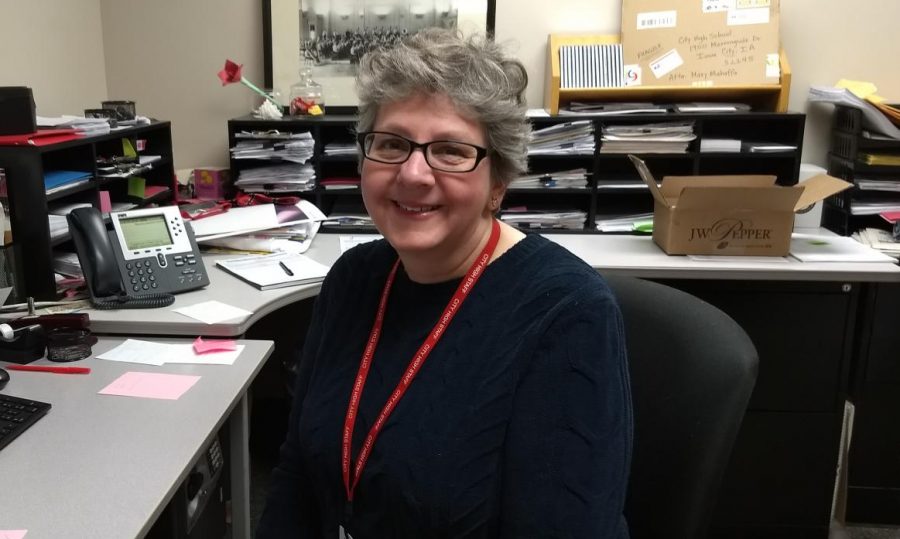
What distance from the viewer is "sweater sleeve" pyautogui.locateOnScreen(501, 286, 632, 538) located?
2.92 ft

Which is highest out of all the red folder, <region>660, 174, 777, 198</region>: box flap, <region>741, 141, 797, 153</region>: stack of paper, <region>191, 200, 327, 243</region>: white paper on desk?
the red folder

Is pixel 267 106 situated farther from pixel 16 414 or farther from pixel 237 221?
pixel 16 414

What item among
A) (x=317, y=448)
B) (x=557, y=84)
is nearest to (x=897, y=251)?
(x=557, y=84)

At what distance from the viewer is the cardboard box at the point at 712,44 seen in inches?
96.2

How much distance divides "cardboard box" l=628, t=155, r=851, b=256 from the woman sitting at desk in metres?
1.09

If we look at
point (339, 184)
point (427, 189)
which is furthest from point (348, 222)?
point (427, 189)

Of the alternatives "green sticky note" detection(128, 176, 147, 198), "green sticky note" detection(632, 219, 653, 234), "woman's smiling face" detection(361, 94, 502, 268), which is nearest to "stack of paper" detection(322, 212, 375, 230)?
"green sticky note" detection(128, 176, 147, 198)

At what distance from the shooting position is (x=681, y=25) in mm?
2451

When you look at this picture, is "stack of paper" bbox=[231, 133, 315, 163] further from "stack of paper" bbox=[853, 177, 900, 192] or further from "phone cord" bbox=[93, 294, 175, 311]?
"stack of paper" bbox=[853, 177, 900, 192]

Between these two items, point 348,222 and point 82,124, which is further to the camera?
point 348,222

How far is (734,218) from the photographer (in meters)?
2.03

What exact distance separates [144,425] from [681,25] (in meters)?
2.10

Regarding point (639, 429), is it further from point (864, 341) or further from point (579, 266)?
point (864, 341)

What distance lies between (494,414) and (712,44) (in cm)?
197
